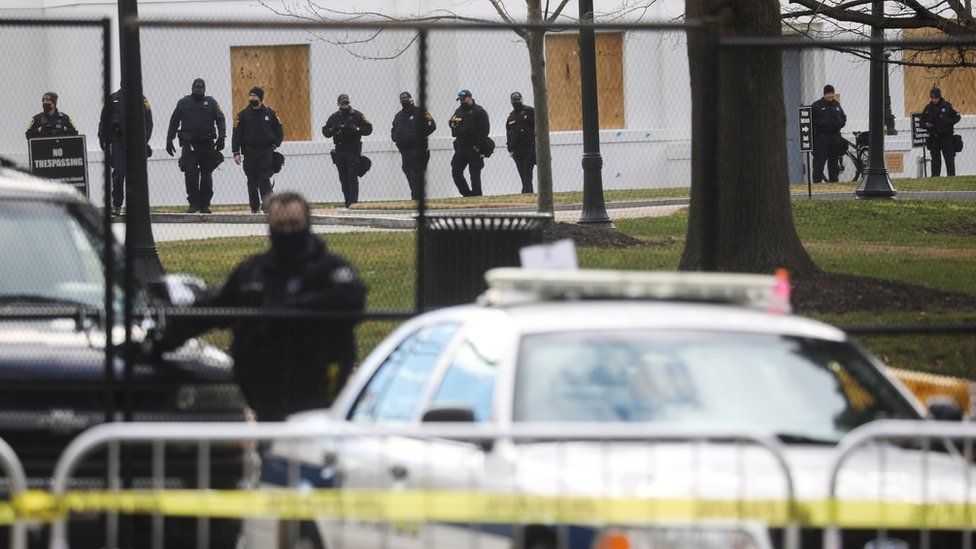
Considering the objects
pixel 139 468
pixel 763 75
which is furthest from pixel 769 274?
pixel 139 468

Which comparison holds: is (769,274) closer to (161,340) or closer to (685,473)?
(161,340)

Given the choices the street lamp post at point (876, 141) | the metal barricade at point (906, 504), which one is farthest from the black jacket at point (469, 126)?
the metal barricade at point (906, 504)

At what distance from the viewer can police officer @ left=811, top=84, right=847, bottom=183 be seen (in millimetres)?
12367

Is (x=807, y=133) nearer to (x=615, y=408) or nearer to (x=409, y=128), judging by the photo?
(x=409, y=128)

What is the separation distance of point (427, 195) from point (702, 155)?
155 centimetres

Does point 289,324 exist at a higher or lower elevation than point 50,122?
lower

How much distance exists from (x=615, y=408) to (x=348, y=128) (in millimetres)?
3740

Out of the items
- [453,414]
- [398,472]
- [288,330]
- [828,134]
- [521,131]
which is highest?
[828,134]

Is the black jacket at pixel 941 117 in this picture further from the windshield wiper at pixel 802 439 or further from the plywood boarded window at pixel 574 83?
the windshield wiper at pixel 802 439

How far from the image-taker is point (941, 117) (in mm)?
12469

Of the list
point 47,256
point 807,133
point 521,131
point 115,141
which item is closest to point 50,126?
point 115,141

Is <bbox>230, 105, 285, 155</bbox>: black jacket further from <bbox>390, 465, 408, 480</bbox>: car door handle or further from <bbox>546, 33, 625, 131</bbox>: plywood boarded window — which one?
<bbox>390, 465, 408, 480</bbox>: car door handle

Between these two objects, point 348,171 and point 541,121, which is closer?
point 348,171

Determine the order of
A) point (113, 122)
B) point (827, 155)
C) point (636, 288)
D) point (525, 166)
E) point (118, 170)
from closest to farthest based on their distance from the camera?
point (636, 288) < point (113, 122) < point (118, 170) < point (525, 166) < point (827, 155)
